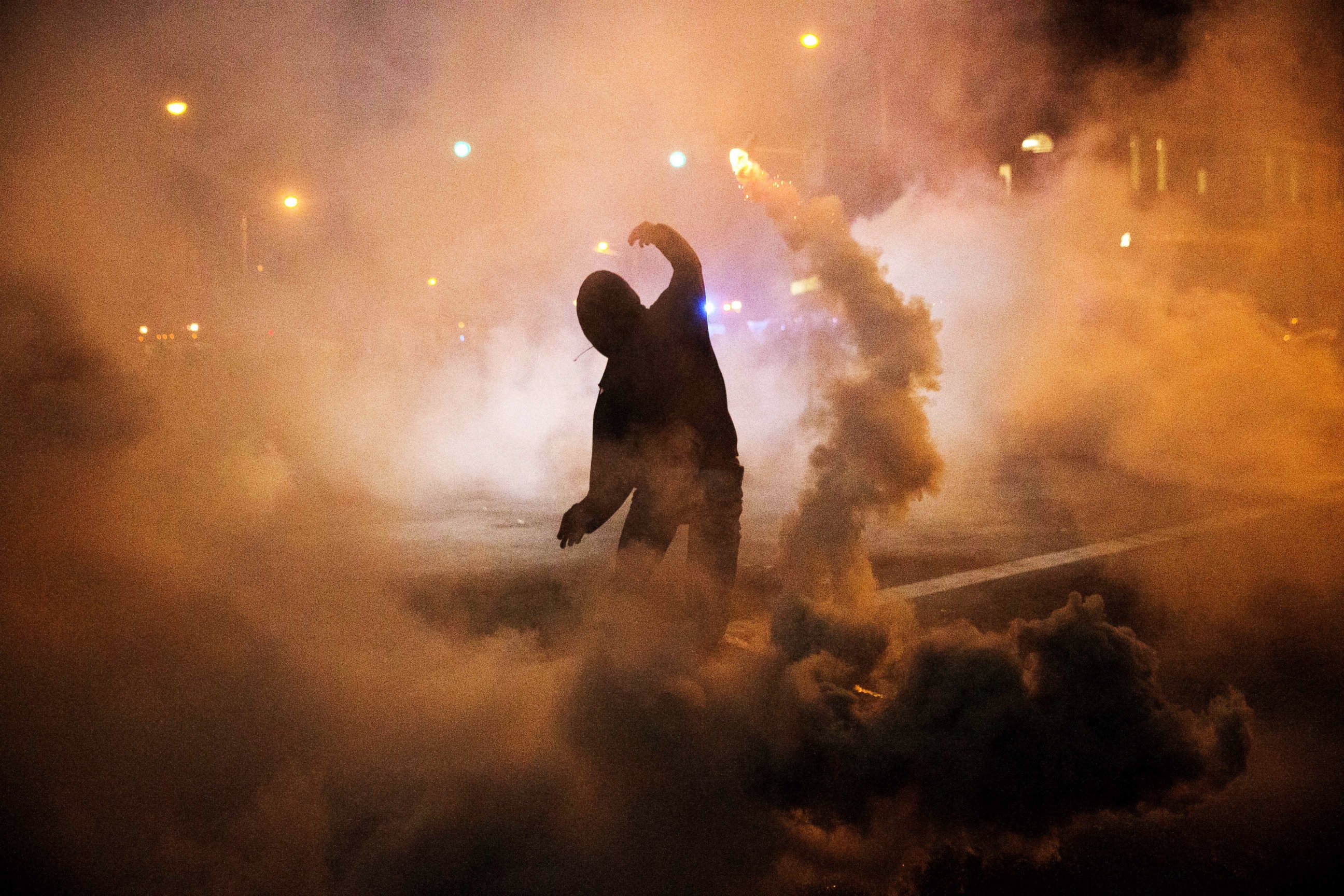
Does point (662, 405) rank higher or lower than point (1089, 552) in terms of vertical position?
higher

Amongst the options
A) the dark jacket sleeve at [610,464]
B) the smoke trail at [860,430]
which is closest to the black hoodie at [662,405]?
the dark jacket sleeve at [610,464]

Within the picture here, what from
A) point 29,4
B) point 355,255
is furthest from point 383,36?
point 355,255

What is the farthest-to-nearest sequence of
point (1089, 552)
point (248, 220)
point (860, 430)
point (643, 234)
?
point (248, 220) < point (1089, 552) < point (643, 234) < point (860, 430)

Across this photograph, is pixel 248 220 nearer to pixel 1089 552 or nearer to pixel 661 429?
pixel 661 429

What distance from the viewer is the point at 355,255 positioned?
979cm

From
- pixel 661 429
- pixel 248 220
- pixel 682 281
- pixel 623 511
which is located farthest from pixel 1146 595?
pixel 248 220

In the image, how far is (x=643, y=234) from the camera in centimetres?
352

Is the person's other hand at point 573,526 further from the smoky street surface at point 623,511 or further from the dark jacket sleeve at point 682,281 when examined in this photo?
the dark jacket sleeve at point 682,281

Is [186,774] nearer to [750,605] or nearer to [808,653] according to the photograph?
[808,653]

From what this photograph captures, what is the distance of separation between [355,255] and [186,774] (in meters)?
7.81

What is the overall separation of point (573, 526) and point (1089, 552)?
12.2ft

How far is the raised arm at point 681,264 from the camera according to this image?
135 inches

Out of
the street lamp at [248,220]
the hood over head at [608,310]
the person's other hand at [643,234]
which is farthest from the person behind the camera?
the street lamp at [248,220]

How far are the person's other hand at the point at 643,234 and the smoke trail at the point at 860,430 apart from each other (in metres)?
0.65
